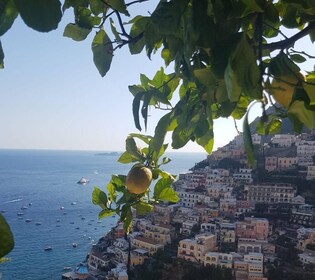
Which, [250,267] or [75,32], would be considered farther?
[250,267]

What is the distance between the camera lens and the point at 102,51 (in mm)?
595

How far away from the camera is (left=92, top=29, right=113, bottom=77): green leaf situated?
0.59 metres

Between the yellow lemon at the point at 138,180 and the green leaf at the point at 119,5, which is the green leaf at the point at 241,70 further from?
the yellow lemon at the point at 138,180

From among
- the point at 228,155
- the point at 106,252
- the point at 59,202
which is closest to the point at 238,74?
the point at 106,252

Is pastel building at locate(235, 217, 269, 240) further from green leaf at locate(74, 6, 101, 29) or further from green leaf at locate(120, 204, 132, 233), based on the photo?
green leaf at locate(74, 6, 101, 29)

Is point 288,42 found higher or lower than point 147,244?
higher

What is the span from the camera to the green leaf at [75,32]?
583 millimetres

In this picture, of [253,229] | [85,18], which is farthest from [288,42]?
[253,229]

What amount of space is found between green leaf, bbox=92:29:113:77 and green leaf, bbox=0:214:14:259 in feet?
1.32

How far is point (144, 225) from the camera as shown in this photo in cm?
1817

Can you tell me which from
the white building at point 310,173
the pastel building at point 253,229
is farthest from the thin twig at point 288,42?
the white building at point 310,173

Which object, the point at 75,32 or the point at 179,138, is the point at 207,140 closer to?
the point at 179,138

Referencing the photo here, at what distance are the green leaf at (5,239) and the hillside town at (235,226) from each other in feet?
38.8

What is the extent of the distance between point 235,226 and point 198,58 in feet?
52.7
